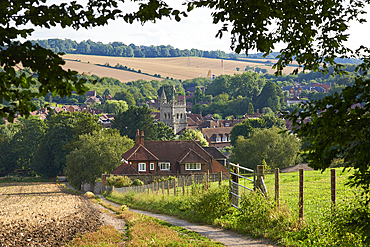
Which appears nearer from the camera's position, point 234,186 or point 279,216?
point 279,216

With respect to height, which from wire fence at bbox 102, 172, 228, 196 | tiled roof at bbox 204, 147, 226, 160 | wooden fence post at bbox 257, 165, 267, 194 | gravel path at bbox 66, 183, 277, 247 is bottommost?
tiled roof at bbox 204, 147, 226, 160

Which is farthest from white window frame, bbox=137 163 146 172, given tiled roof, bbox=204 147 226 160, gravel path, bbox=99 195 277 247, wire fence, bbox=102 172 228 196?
gravel path, bbox=99 195 277 247

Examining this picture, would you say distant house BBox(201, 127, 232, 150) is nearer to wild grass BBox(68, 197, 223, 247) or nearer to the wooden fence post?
wild grass BBox(68, 197, 223, 247)

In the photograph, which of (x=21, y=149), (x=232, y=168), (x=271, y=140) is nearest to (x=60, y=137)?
(x=21, y=149)

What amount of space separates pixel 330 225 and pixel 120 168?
49626 millimetres

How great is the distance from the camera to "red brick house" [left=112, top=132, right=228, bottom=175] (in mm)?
59281

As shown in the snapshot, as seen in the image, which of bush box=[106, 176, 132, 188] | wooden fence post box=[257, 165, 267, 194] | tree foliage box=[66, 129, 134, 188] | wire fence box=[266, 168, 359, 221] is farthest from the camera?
tree foliage box=[66, 129, 134, 188]

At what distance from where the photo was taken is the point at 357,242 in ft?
26.1

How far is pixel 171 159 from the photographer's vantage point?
201 feet

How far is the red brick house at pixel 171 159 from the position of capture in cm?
5928

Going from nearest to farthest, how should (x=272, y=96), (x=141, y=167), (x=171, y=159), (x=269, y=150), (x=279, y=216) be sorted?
(x=279, y=216), (x=141, y=167), (x=171, y=159), (x=269, y=150), (x=272, y=96)

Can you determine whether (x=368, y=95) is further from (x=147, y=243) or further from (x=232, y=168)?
(x=232, y=168)

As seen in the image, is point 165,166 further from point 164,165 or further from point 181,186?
point 181,186

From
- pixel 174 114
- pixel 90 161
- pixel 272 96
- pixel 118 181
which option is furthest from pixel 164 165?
pixel 272 96
